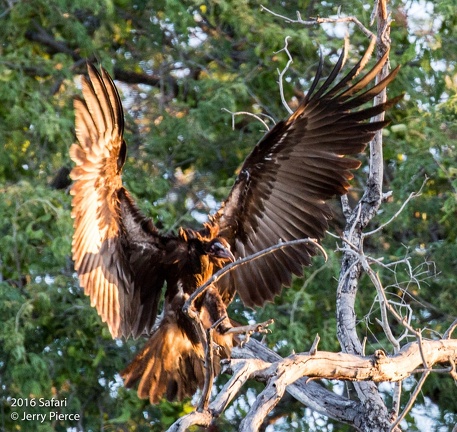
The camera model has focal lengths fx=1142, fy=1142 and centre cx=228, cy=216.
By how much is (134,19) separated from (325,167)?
→ 12.4ft

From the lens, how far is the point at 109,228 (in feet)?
19.2

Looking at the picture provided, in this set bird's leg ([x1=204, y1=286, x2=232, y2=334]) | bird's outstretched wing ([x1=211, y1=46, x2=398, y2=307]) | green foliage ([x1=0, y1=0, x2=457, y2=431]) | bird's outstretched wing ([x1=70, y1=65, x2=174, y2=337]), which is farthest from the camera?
green foliage ([x1=0, y1=0, x2=457, y2=431])

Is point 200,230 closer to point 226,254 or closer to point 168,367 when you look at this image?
point 226,254

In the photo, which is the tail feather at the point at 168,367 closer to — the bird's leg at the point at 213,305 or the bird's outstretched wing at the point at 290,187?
the bird's leg at the point at 213,305

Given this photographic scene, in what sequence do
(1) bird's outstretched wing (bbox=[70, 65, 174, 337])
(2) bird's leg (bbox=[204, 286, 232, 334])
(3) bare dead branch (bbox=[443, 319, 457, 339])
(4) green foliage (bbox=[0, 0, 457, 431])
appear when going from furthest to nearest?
(4) green foliage (bbox=[0, 0, 457, 431]), (2) bird's leg (bbox=[204, 286, 232, 334]), (1) bird's outstretched wing (bbox=[70, 65, 174, 337]), (3) bare dead branch (bbox=[443, 319, 457, 339])

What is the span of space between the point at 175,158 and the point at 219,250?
308 cm

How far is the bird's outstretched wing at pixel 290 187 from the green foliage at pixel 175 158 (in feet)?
4.42

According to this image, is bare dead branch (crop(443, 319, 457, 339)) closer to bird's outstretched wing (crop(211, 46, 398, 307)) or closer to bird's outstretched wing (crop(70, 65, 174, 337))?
bird's outstretched wing (crop(211, 46, 398, 307))

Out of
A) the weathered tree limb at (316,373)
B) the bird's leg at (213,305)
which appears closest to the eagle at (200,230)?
the bird's leg at (213,305)

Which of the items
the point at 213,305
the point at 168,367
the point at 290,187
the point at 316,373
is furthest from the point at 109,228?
the point at 316,373

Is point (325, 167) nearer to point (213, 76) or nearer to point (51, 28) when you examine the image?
point (213, 76)

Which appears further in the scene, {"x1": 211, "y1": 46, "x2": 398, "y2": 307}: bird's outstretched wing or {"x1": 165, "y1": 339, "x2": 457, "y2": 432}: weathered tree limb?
{"x1": 211, "y1": 46, "x2": 398, "y2": 307}: bird's outstretched wing

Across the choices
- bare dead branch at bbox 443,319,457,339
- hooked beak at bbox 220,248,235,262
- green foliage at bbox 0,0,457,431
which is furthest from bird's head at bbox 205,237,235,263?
green foliage at bbox 0,0,457,431

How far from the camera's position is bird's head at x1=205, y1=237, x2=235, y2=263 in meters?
5.94
